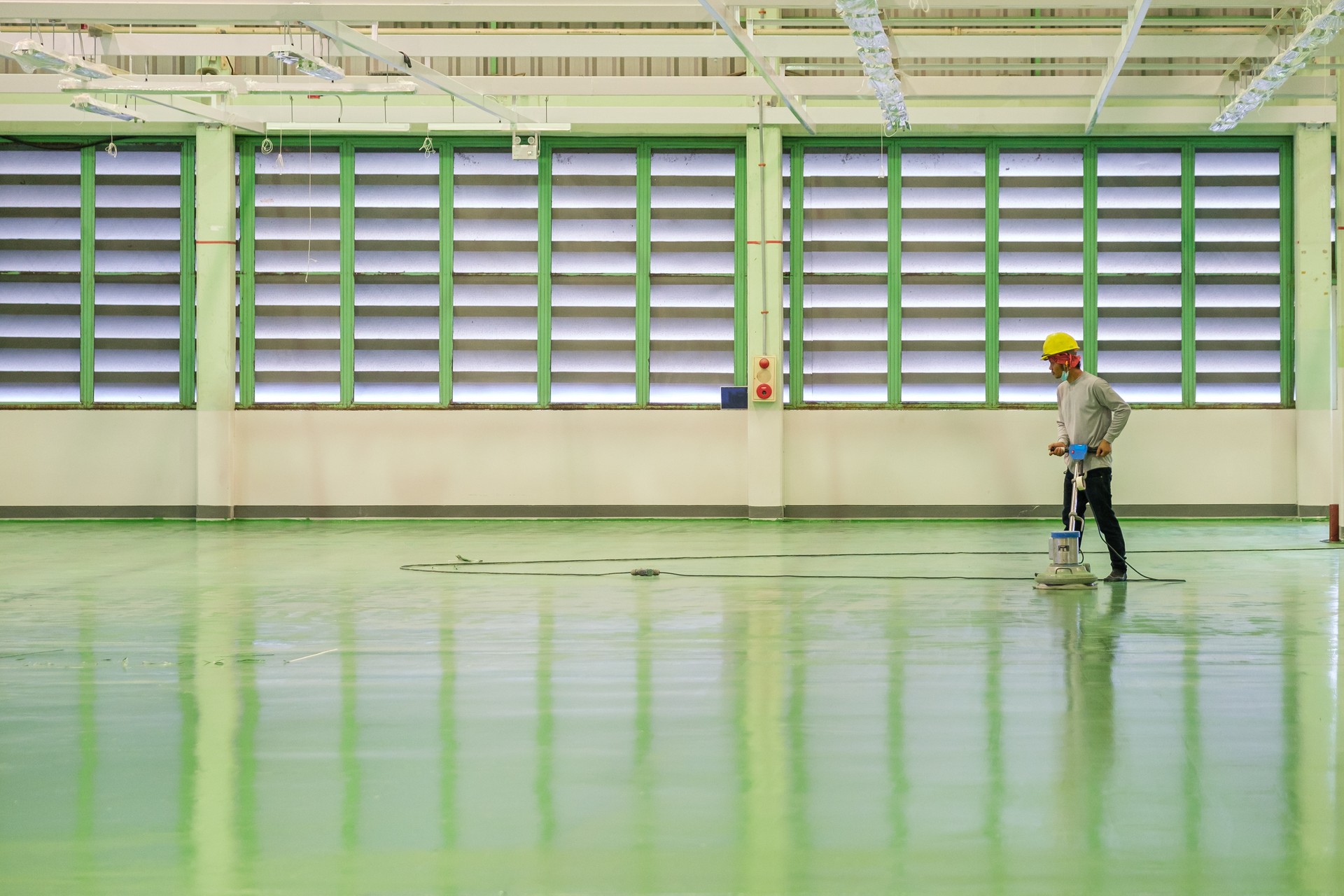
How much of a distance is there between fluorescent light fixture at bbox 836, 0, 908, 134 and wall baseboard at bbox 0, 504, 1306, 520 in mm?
4779

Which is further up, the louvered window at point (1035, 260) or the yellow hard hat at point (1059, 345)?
the louvered window at point (1035, 260)

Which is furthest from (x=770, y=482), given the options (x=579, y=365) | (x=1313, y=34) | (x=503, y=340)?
(x=1313, y=34)

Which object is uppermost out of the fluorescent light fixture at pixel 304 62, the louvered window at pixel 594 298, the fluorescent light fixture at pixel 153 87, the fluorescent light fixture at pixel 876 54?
the fluorescent light fixture at pixel 153 87

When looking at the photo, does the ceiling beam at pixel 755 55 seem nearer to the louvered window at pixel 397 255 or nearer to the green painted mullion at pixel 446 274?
the green painted mullion at pixel 446 274

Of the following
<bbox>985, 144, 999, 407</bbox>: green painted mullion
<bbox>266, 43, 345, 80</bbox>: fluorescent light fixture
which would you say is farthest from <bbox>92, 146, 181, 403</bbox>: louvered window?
<bbox>985, 144, 999, 407</bbox>: green painted mullion

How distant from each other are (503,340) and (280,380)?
2848mm

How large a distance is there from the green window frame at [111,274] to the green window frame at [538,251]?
0.66m

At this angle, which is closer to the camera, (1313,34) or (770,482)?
(1313,34)

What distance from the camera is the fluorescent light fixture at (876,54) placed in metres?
9.38

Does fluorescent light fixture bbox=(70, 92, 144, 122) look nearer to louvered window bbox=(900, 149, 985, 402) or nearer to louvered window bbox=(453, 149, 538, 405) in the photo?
louvered window bbox=(453, 149, 538, 405)

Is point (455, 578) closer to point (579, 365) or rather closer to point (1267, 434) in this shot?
point (579, 365)

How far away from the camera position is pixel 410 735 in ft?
14.8

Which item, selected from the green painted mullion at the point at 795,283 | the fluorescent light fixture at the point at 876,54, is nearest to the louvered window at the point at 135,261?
the green painted mullion at the point at 795,283

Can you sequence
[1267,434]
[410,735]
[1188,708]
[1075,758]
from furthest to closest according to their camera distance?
[1267,434], [1188,708], [410,735], [1075,758]
